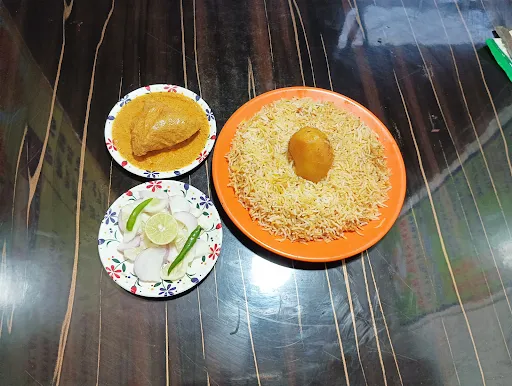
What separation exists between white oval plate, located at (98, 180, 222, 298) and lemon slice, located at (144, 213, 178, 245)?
0.21m

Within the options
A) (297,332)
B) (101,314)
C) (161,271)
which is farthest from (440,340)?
(101,314)

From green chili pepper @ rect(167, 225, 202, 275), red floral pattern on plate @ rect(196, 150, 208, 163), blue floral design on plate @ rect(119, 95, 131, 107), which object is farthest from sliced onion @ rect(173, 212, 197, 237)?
blue floral design on plate @ rect(119, 95, 131, 107)

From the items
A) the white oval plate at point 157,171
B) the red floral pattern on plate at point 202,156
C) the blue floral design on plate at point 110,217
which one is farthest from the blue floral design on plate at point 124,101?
the blue floral design on plate at point 110,217

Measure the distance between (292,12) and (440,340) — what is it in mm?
2585

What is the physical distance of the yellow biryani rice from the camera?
7.60ft

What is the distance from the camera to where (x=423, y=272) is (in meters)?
2.51

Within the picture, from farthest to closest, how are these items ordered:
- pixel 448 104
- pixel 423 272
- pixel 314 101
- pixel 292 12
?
pixel 292 12, pixel 448 104, pixel 314 101, pixel 423 272

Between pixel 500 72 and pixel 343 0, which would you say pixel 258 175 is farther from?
pixel 500 72

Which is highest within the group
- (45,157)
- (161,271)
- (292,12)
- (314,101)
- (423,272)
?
(292,12)

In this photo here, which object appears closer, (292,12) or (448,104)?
(448,104)

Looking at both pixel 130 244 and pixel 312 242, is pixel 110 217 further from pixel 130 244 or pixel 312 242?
pixel 312 242

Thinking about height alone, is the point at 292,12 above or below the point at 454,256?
above

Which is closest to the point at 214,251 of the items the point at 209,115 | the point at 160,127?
the point at 160,127

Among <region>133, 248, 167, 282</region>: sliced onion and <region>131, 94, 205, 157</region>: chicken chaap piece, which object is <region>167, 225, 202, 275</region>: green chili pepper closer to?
<region>133, 248, 167, 282</region>: sliced onion
